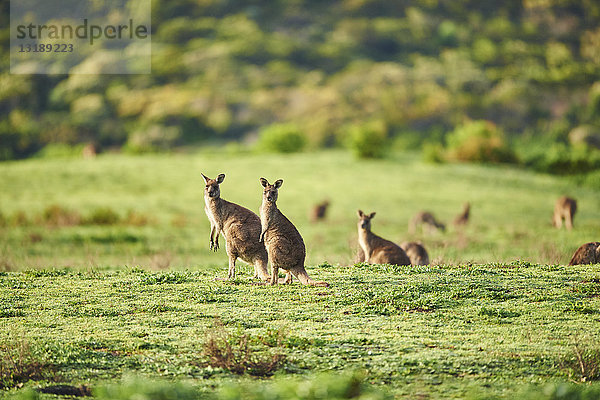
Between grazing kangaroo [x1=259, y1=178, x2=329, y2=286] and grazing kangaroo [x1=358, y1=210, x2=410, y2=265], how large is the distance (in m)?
2.76

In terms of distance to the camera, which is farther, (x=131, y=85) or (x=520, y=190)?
(x=131, y=85)

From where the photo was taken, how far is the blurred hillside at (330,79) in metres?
66.9

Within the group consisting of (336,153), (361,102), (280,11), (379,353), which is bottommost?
(379,353)

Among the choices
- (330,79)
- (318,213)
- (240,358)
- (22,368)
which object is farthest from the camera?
(330,79)

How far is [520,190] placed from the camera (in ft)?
125

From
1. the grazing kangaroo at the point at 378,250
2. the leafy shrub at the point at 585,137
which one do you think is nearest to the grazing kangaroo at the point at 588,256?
the grazing kangaroo at the point at 378,250

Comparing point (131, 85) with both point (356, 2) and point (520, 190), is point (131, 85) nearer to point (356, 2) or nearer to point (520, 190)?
point (356, 2)

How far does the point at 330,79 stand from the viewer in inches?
3083

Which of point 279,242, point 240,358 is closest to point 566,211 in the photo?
point 279,242

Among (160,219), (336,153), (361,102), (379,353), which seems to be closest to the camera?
(379,353)

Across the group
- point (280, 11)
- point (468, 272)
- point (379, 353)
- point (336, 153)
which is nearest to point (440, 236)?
point (468, 272)

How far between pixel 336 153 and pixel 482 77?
33.4m

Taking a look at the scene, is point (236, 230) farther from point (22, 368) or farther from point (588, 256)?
point (588, 256)

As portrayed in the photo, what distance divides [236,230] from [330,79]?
6776 cm
